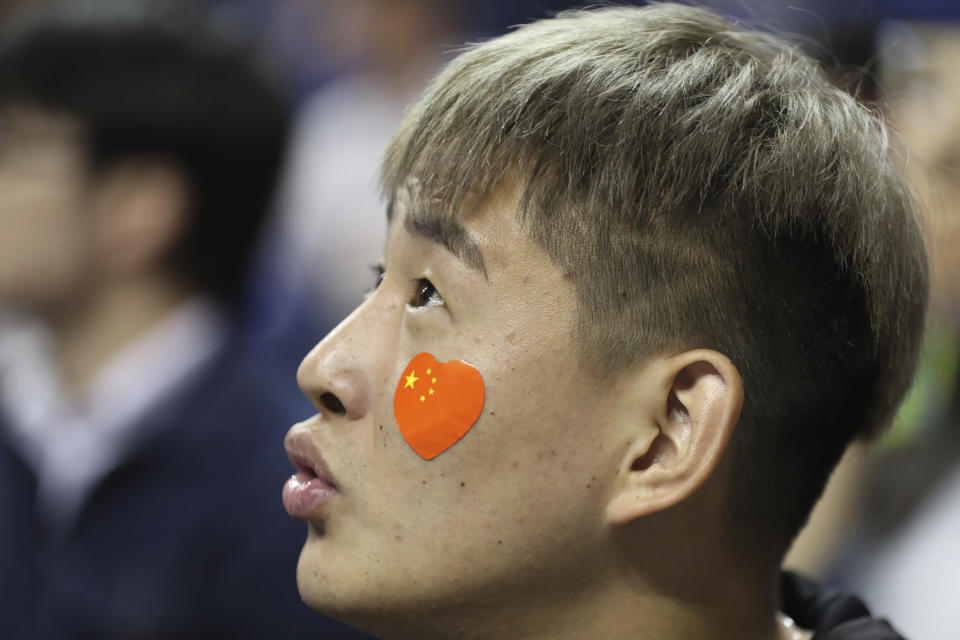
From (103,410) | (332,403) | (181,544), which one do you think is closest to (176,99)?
(103,410)

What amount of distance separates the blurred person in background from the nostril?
4.01ft

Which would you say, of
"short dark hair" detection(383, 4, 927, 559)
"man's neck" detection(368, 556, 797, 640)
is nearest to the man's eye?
"short dark hair" detection(383, 4, 927, 559)

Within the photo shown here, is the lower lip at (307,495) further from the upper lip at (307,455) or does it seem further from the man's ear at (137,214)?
the man's ear at (137,214)

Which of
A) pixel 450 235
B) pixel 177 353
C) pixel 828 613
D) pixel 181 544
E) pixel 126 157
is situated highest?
pixel 450 235

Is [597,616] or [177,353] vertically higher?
[597,616]

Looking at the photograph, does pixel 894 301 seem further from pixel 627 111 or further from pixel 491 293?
pixel 491 293

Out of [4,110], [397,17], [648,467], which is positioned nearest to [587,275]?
[648,467]

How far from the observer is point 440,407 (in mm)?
Result: 1370

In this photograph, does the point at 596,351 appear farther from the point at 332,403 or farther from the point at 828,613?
the point at 828,613

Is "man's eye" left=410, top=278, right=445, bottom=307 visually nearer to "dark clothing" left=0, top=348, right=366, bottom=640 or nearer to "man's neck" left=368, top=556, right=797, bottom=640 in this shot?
"man's neck" left=368, top=556, right=797, bottom=640

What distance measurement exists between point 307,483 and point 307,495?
0.08 ft

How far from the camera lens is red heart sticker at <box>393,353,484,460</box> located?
137 cm

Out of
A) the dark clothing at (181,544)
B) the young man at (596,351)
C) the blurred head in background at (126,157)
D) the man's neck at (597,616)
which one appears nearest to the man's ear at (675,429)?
the young man at (596,351)

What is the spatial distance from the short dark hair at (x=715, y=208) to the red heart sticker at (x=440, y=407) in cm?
16
